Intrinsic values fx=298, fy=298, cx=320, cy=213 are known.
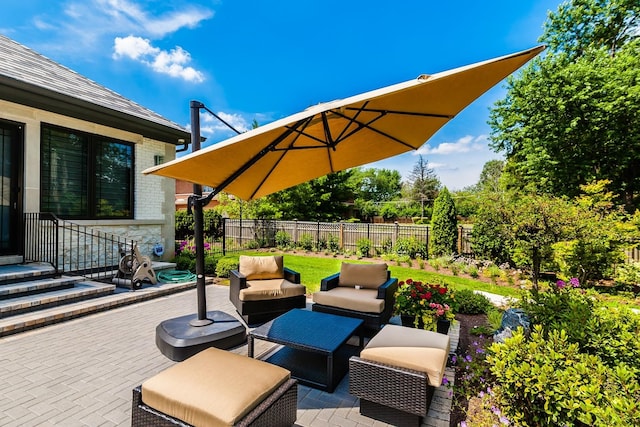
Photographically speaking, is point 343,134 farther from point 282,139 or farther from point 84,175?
point 84,175

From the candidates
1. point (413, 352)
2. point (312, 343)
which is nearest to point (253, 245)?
point (312, 343)

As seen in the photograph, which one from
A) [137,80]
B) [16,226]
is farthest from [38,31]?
[16,226]

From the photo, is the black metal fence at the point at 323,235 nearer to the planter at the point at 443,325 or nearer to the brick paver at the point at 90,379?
the brick paver at the point at 90,379

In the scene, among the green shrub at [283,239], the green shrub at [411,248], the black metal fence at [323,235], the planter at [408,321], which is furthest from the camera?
the green shrub at [283,239]

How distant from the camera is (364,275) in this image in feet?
16.1

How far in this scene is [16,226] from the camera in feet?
18.9

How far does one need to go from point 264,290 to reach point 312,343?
187 centimetres

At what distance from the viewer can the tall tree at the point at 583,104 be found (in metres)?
10.8

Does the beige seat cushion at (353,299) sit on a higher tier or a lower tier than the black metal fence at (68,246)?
lower

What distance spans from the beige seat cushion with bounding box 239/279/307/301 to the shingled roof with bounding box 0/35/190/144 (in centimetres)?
505

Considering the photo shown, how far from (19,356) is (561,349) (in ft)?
17.5

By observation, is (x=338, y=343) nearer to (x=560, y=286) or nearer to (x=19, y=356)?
(x=560, y=286)

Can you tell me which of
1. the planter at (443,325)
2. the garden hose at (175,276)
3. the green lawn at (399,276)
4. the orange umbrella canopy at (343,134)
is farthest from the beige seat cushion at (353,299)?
the garden hose at (175,276)

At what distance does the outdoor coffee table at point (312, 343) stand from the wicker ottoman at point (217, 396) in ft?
2.26
